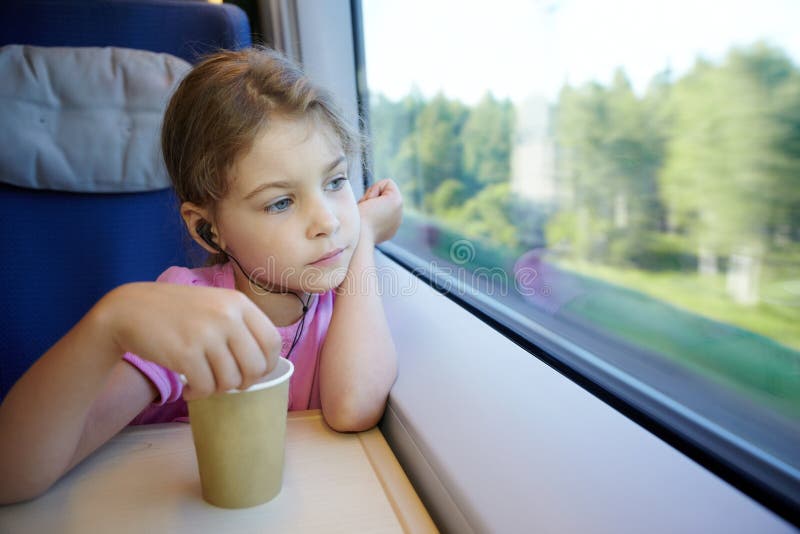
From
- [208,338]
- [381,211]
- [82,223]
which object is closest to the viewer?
[208,338]

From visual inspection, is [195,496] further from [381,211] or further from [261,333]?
[381,211]

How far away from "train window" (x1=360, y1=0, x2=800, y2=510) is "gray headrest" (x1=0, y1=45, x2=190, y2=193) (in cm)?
77

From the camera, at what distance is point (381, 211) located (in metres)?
1.18

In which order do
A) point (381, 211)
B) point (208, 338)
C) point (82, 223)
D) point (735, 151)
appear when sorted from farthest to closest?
point (82, 223) → point (381, 211) → point (735, 151) → point (208, 338)

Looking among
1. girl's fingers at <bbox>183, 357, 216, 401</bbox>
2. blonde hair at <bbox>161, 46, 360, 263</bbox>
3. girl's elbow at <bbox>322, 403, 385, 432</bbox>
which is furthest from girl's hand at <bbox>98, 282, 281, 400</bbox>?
blonde hair at <bbox>161, 46, 360, 263</bbox>

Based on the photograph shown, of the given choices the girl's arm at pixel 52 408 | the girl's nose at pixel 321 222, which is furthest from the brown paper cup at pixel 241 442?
the girl's nose at pixel 321 222

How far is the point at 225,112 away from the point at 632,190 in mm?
760

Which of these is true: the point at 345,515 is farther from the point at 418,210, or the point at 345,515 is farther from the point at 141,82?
the point at 418,210

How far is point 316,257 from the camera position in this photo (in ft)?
2.90

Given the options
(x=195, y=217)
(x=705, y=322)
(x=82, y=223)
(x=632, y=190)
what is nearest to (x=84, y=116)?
(x=82, y=223)

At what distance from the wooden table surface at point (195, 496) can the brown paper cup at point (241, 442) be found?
0.07 ft

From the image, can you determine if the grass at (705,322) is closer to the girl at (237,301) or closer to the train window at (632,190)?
the train window at (632,190)

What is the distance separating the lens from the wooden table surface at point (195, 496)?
572 millimetres

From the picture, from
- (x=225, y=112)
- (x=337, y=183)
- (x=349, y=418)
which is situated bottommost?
(x=349, y=418)
